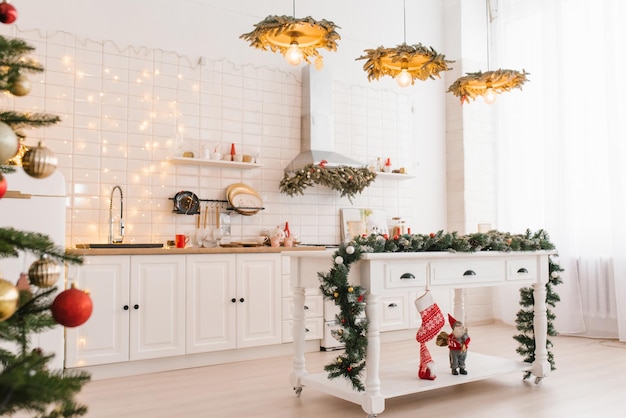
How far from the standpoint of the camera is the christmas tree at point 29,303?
1.13 m

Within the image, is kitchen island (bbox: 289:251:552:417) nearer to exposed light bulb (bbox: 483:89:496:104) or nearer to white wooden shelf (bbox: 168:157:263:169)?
exposed light bulb (bbox: 483:89:496:104)

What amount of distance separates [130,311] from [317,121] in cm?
266

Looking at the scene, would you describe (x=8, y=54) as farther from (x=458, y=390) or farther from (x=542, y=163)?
(x=542, y=163)

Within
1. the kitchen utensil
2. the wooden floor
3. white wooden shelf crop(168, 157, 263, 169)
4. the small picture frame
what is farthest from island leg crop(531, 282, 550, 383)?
the kitchen utensil

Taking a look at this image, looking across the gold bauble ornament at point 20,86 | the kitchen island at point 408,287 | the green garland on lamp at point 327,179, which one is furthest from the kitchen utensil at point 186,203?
the gold bauble ornament at point 20,86

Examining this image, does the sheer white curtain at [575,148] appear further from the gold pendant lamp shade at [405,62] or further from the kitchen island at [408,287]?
the gold pendant lamp shade at [405,62]

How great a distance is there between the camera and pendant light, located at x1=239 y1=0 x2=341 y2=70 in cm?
344

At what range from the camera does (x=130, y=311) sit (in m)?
4.36

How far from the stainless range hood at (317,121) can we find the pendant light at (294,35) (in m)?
2.07

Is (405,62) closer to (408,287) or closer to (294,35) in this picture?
(294,35)

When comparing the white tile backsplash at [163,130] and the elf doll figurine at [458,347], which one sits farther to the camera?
the white tile backsplash at [163,130]

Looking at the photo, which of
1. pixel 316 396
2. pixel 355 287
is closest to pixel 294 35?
pixel 355 287

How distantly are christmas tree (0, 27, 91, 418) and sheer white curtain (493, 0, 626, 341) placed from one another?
18.3ft

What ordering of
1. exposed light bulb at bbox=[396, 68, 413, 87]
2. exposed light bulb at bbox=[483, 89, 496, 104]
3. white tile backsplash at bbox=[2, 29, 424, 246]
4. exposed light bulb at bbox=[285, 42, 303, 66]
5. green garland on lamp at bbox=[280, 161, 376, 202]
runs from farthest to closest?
1. green garland on lamp at bbox=[280, 161, 376, 202]
2. white tile backsplash at bbox=[2, 29, 424, 246]
3. exposed light bulb at bbox=[483, 89, 496, 104]
4. exposed light bulb at bbox=[396, 68, 413, 87]
5. exposed light bulb at bbox=[285, 42, 303, 66]
